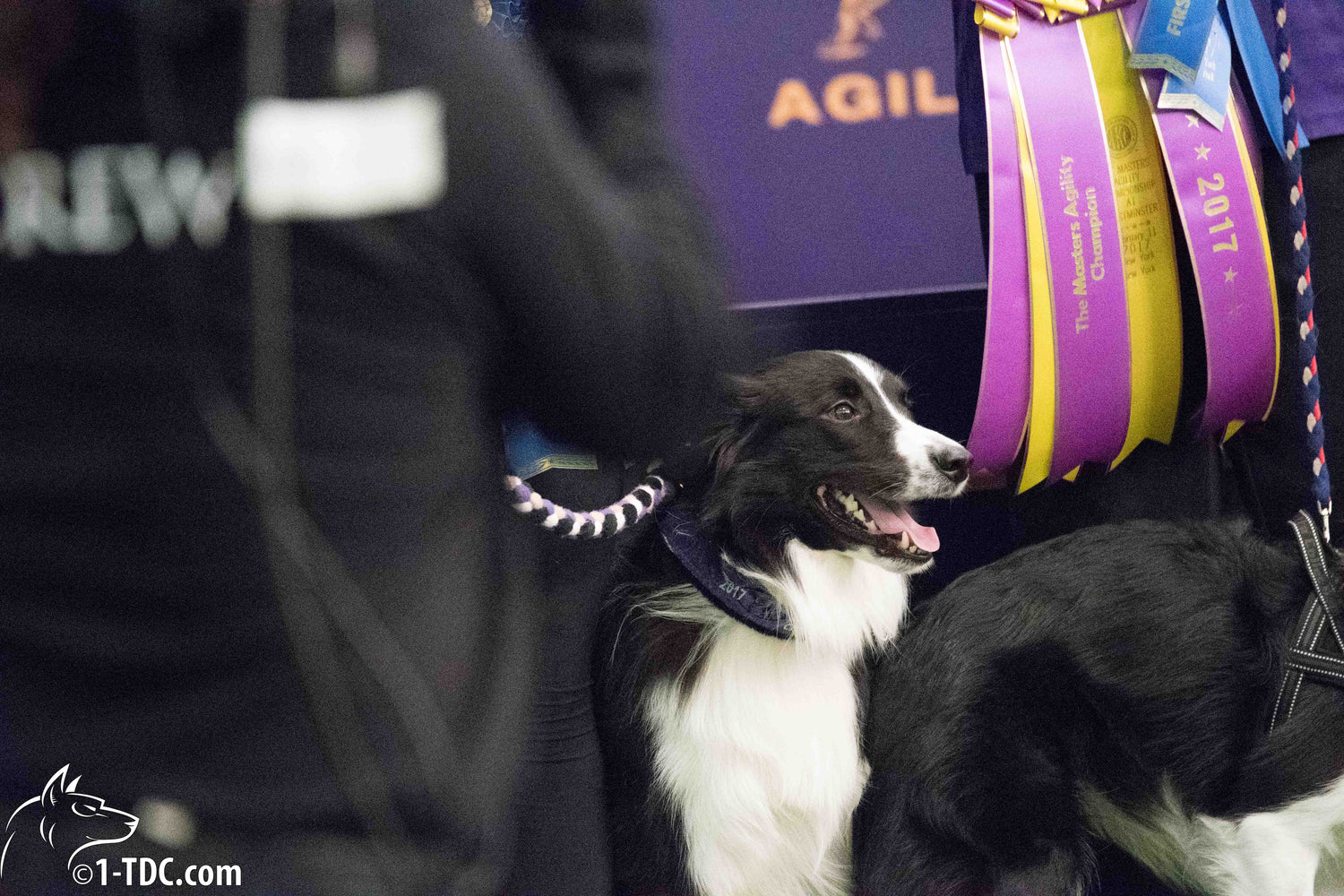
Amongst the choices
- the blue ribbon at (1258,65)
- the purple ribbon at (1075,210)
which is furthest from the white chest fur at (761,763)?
the blue ribbon at (1258,65)

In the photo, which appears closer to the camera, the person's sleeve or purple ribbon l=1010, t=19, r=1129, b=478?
the person's sleeve

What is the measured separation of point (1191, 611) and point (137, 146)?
67.6 inches

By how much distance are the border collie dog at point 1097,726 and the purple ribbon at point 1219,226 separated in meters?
0.31

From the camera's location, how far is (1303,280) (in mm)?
1838

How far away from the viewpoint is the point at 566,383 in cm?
68

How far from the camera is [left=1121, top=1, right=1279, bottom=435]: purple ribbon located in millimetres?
1891

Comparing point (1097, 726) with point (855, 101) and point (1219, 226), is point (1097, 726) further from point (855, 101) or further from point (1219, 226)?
point (855, 101)

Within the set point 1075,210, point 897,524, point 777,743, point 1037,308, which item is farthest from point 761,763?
point 1075,210

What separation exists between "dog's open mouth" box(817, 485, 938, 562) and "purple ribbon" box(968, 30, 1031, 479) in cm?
17

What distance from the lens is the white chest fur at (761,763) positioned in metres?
1.87

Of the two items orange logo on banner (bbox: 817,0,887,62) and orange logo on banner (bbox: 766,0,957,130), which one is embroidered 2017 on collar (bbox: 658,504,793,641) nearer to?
orange logo on banner (bbox: 766,0,957,130)

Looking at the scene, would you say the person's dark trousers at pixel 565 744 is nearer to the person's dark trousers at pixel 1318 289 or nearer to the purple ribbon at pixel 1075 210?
the purple ribbon at pixel 1075 210

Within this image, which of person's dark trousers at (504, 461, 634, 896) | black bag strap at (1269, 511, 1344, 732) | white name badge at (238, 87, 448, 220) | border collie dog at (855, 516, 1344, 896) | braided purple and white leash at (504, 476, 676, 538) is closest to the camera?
white name badge at (238, 87, 448, 220)

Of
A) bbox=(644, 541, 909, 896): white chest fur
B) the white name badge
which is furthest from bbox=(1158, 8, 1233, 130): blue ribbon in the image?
the white name badge
